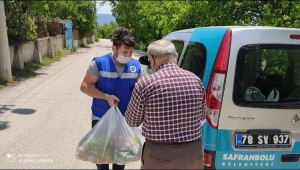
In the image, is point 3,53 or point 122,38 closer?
point 122,38

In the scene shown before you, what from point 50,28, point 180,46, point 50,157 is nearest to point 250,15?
point 180,46

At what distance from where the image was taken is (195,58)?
3.37 metres

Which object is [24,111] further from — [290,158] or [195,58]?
[290,158]

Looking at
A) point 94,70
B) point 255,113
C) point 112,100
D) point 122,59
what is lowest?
point 255,113

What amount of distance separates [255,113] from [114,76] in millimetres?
1325

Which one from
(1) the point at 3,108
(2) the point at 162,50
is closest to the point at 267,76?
(2) the point at 162,50

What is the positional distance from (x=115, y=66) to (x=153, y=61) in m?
0.70

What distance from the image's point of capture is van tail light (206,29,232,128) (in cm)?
283

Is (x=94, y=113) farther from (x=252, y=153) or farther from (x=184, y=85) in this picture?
(x=252, y=153)

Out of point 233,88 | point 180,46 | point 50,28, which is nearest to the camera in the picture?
point 233,88

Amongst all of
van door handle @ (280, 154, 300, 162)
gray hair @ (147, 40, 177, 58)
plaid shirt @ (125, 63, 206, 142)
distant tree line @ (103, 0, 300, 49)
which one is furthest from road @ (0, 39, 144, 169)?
distant tree line @ (103, 0, 300, 49)

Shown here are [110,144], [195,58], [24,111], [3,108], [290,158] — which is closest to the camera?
[110,144]

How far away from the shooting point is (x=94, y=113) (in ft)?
10.2

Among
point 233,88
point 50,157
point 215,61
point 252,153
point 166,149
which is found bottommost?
point 50,157
